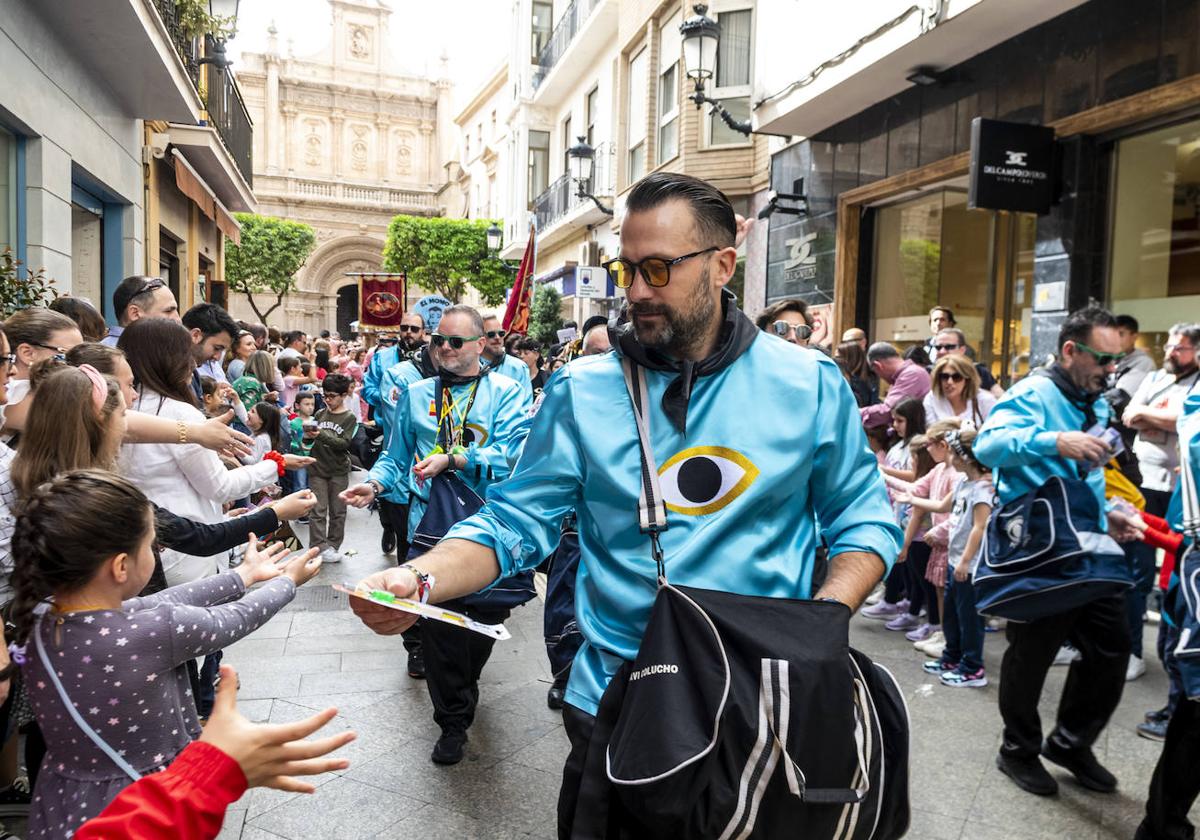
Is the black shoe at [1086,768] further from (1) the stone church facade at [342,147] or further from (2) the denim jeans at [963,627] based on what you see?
(1) the stone church facade at [342,147]

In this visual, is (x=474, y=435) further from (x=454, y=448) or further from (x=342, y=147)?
(x=342, y=147)

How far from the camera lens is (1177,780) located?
3291mm

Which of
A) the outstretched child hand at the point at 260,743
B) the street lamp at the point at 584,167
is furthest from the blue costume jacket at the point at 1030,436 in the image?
the street lamp at the point at 584,167

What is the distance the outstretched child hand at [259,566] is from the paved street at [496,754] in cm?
128

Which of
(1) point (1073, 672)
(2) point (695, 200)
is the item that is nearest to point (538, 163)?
(1) point (1073, 672)

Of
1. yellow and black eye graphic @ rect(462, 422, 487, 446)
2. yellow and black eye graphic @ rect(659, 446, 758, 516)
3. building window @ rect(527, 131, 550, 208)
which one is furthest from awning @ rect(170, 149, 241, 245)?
→ building window @ rect(527, 131, 550, 208)

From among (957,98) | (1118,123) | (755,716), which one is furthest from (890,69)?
(755,716)

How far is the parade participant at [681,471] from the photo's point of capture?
2123 mm

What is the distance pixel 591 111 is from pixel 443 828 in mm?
23112

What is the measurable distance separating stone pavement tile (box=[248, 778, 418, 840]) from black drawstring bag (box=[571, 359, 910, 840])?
2.21 m

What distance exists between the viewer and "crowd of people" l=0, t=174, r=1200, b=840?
212 centimetres

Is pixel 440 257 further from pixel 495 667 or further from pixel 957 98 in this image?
pixel 495 667

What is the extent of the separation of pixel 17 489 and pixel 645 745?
2.29m

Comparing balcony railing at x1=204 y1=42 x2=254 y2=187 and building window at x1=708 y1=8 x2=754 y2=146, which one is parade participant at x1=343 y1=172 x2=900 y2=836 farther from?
building window at x1=708 y1=8 x2=754 y2=146
